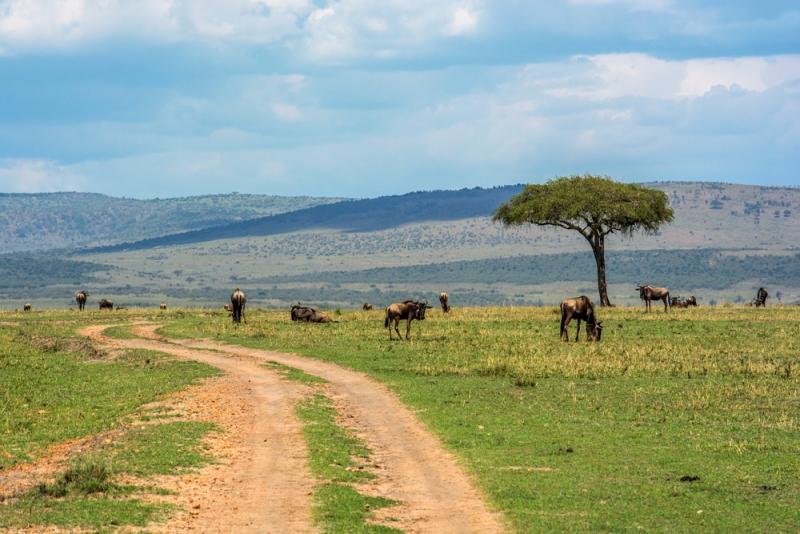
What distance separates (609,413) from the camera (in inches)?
869

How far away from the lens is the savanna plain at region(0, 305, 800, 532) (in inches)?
553

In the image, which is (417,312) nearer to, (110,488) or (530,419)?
(530,419)

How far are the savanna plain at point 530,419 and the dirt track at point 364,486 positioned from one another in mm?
392

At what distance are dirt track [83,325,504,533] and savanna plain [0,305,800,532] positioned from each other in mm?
392

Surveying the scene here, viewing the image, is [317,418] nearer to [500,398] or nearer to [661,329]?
[500,398]

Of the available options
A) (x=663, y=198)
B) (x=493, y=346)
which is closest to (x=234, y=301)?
(x=493, y=346)

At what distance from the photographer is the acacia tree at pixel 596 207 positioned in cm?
6669

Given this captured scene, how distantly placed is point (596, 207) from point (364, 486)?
175 ft

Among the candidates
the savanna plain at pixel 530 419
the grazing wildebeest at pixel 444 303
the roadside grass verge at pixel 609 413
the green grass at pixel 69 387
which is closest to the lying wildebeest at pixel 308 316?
the roadside grass verge at pixel 609 413

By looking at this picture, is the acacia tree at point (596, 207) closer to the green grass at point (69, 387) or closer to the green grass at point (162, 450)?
the green grass at point (69, 387)

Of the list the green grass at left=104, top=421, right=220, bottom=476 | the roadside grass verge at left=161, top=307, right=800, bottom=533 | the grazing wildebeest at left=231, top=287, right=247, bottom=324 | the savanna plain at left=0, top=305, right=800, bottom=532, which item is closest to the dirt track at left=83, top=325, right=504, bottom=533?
the savanna plain at left=0, top=305, right=800, bottom=532

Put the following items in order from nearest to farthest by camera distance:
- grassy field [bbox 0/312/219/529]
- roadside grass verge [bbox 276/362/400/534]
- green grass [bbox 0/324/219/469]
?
1. roadside grass verge [bbox 276/362/400/534]
2. grassy field [bbox 0/312/219/529]
3. green grass [bbox 0/324/219/469]

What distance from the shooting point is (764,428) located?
20.1 m

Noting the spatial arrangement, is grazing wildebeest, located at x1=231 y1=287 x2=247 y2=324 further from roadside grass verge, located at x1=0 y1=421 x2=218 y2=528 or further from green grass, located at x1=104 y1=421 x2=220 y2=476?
roadside grass verge, located at x1=0 y1=421 x2=218 y2=528
